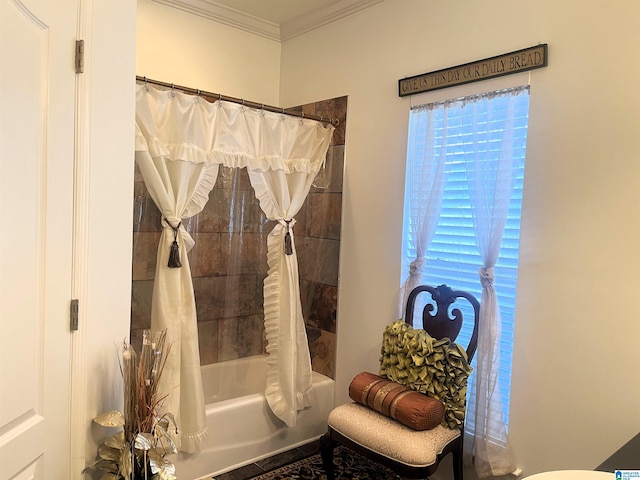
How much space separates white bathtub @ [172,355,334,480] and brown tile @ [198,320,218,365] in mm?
43

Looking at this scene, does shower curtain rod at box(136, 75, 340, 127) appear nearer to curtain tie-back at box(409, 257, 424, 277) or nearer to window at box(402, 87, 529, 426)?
window at box(402, 87, 529, 426)

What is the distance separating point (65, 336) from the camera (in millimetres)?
1474

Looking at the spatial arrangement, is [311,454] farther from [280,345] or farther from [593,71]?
[593,71]

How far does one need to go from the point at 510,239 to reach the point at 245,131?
1462mm

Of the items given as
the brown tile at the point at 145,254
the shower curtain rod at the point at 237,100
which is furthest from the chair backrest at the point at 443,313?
the brown tile at the point at 145,254

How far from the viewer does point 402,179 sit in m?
2.70

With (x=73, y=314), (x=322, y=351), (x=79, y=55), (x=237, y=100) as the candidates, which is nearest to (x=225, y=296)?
(x=322, y=351)

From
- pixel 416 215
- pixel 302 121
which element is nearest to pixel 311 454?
pixel 416 215

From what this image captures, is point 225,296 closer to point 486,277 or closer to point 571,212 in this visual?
point 486,277

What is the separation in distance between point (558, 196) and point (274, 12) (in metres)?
2.17

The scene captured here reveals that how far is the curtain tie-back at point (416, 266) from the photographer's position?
2587 millimetres

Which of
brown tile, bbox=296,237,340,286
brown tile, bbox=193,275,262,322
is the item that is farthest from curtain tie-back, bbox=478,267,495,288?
brown tile, bbox=193,275,262,322

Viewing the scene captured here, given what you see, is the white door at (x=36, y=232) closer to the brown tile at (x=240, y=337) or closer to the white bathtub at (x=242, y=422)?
the white bathtub at (x=242, y=422)

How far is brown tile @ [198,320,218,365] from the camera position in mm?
2910
